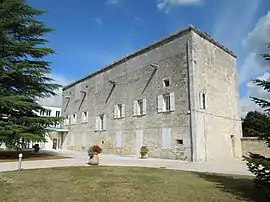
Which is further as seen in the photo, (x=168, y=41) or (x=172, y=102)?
(x=168, y=41)

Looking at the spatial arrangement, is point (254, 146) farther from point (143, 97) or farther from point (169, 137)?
point (143, 97)

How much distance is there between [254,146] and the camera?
20547 millimetres

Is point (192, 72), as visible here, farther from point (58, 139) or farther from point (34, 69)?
point (58, 139)

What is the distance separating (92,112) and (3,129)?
522 inches

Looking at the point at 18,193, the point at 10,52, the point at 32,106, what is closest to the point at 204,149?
the point at 32,106

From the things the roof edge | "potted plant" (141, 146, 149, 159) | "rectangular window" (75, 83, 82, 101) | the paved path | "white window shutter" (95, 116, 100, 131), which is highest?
the roof edge

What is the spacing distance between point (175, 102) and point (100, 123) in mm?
11066

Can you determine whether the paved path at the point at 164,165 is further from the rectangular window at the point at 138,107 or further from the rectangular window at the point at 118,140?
the rectangular window at the point at 118,140

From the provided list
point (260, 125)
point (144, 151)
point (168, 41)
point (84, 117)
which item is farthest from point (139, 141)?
point (260, 125)

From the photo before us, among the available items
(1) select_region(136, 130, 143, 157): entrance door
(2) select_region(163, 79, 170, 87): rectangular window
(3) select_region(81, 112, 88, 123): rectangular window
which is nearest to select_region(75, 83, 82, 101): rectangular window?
(3) select_region(81, 112, 88, 123): rectangular window

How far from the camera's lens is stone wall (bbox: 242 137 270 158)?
62.9 feet

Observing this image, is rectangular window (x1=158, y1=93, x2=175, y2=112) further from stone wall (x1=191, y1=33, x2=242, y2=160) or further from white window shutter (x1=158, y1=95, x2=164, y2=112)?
stone wall (x1=191, y1=33, x2=242, y2=160)

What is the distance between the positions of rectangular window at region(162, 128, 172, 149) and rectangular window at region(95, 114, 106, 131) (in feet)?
29.3

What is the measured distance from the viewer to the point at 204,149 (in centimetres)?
1769
